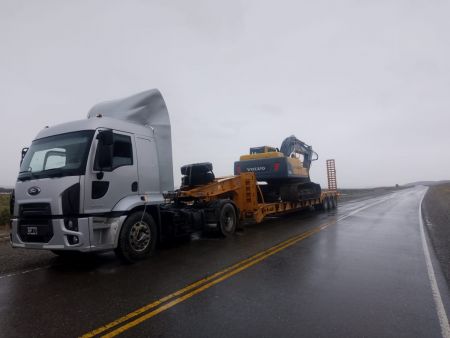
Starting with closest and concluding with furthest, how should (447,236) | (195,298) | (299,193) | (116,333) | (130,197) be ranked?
(116,333), (195,298), (130,197), (447,236), (299,193)

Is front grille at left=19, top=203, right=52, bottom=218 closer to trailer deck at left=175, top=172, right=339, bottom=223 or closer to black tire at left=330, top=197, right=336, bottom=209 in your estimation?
trailer deck at left=175, top=172, right=339, bottom=223

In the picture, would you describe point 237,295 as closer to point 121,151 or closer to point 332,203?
point 121,151

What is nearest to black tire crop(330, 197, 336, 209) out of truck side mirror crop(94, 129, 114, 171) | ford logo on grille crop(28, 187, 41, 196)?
truck side mirror crop(94, 129, 114, 171)

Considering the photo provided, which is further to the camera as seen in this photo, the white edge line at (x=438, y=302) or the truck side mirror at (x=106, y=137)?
the truck side mirror at (x=106, y=137)

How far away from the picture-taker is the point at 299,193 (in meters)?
14.8

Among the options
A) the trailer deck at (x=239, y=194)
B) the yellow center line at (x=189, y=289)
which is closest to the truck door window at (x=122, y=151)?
the yellow center line at (x=189, y=289)

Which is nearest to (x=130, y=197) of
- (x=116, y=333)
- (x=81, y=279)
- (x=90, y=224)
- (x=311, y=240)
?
(x=90, y=224)

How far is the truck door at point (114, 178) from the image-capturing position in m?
5.76

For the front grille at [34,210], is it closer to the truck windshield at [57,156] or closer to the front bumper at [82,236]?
the front bumper at [82,236]

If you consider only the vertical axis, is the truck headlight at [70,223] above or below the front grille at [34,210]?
below

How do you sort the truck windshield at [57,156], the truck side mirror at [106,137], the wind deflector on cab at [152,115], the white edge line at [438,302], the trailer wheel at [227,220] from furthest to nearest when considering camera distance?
the trailer wheel at [227,220]
the wind deflector on cab at [152,115]
the truck side mirror at [106,137]
the truck windshield at [57,156]
the white edge line at [438,302]

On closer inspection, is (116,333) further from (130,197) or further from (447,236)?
(447,236)

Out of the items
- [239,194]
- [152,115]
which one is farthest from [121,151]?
[239,194]

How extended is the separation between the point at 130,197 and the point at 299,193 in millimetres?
10145
